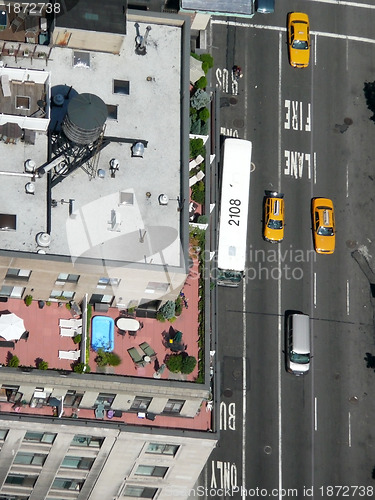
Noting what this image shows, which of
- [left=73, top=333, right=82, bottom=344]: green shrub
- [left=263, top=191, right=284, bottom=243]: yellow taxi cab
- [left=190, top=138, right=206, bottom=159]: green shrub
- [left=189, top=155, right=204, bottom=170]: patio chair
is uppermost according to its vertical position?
[left=190, top=138, right=206, bottom=159]: green shrub

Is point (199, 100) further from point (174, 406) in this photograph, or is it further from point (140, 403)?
point (140, 403)

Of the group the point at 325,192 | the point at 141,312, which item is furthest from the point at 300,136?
the point at 141,312

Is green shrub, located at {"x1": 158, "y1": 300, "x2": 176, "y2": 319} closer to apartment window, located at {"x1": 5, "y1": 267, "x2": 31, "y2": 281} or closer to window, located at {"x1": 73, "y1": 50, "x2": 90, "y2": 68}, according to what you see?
apartment window, located at {"x1": 5, "y1": 267, "x2": 31, "y2": 281}

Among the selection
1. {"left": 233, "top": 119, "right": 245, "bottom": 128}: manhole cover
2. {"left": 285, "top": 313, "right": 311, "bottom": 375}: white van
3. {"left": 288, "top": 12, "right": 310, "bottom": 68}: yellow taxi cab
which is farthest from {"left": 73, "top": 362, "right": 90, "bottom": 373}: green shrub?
{"left": 288, "top": 12, "right": 310, "bottom": 68}: yellow taxi cab

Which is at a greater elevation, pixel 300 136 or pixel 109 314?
pixel 300 136

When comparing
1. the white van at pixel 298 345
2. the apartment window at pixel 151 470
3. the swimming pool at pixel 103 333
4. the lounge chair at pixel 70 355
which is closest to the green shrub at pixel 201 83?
the swimming pool at pixel 103 333

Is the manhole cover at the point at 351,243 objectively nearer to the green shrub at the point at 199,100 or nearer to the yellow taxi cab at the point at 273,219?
the yellow taxi cab at the point at 273,219

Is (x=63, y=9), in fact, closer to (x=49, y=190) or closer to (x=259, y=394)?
(x=49, y=190)
